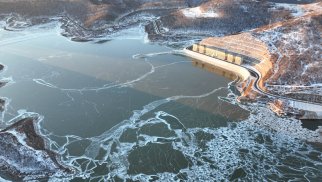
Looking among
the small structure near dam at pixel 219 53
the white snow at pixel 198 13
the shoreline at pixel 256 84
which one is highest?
the white snow at pixel 198 13

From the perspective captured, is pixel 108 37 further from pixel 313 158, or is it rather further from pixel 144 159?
pixel 313 158

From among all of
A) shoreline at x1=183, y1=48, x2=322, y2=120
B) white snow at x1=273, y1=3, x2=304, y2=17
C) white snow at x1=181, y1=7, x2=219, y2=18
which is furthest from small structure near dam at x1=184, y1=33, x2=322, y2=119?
white snow at x1=273, y1=3, x2=304, y2=17

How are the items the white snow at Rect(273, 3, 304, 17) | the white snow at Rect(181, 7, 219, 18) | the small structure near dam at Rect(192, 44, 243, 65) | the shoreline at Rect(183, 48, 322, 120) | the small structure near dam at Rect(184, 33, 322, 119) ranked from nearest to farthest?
the shoreline at Rect(183, 48, 322, 120)
the small structure near dam at Rect(184, 33, 322, 119)
the small structure near dam at Rect(192, 44, 243, 65)
the white snow at Rect(273, 3, 304, 17)
the white snow at Rect(181, 7, 219, 18)

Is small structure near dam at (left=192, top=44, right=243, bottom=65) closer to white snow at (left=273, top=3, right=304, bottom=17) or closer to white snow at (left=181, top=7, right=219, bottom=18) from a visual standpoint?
white snow at (left=181, top=7, right=219, bottom=18)

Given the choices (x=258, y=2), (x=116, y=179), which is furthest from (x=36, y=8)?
(x=116, y=179)

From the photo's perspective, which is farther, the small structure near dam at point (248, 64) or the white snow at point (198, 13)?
the white snow at point (198, 13)

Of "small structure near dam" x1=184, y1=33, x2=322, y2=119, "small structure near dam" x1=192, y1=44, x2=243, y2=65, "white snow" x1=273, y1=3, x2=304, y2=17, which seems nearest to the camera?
"small structure near dam" x1=184, y1=33, x2=322, y2=119

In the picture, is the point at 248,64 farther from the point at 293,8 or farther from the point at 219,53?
the point at 293,8

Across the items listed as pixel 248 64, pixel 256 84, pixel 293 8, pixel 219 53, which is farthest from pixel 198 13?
pixel 256 84

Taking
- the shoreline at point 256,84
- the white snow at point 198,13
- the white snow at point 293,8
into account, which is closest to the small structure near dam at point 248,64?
the shoreline at point 256,84

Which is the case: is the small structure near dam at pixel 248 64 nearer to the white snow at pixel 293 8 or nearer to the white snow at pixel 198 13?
the white snow at pixel 198 13

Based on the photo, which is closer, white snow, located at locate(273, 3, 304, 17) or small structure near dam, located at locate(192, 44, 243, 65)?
small structure near dam, located at locate(192, 44, 243, 65)
